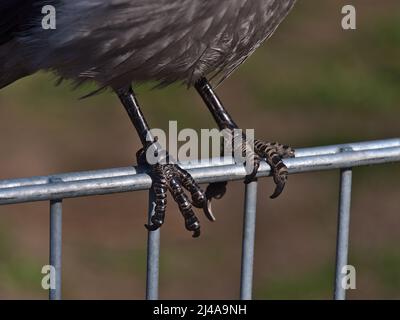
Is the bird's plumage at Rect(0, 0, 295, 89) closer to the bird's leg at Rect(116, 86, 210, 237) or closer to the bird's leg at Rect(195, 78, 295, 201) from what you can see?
the bird's leg at Rect(195, 78, 295, 201)

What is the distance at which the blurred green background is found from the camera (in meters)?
6.32

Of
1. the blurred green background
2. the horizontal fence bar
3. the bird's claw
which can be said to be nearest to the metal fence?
the horizontal fence bar

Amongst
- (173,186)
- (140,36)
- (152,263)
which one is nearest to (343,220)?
(152,263)

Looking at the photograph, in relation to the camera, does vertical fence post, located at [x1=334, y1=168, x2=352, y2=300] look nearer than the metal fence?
No

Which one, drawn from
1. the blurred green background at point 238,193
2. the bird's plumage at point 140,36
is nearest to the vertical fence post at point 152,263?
the bird's plumage at point 140,36

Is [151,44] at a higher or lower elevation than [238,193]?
lower

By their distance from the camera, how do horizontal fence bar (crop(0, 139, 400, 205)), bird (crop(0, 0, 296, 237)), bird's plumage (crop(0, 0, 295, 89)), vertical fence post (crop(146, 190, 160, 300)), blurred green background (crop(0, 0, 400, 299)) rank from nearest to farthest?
horizontal fence bar (crop(0, 139, 400, 205)), vertical fence post (crop(146, 190, 160, 300)), bird (crop(0, 0, 296, 237)), bird's plumage (crop(0, 0, 295, 89)), blurred green background (crop(0, 0, 400, 299))

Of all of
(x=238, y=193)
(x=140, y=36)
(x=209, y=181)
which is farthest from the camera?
(x=238, y=193)

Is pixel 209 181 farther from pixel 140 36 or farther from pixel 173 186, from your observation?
pixel 140 36

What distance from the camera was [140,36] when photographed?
13.0ft

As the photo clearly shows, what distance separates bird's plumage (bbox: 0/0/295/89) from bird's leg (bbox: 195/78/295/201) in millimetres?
134

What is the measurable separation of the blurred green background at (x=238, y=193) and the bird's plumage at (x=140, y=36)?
1.41m

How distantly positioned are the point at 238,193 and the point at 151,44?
297 centimetres

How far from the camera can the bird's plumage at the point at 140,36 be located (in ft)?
12.9
